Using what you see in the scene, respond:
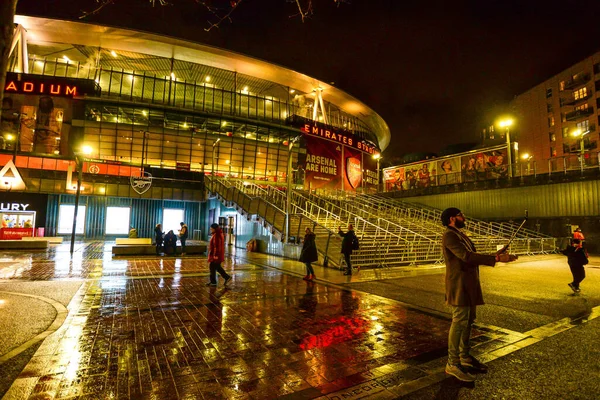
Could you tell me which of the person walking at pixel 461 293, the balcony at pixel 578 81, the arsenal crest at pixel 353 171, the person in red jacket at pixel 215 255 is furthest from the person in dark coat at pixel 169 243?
the balcony at pixel 578 81

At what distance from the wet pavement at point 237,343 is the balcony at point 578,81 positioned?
203ft

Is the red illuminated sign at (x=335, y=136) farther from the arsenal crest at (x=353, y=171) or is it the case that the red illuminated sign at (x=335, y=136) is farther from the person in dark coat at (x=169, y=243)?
the person in dark coat at (x=169, y=243)

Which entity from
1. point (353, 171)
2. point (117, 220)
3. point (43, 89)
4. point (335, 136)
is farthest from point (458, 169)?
point (43, 89)

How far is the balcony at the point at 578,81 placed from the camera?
48213 mm

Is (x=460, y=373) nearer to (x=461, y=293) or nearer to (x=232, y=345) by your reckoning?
(x=461, y=293)

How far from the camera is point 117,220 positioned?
26.1m

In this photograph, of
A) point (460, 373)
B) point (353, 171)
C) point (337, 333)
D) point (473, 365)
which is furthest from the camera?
point (353, 171)

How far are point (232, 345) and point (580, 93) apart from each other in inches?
2616

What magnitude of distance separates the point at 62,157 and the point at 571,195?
38832mm

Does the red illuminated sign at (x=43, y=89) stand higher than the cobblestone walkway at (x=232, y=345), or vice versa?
the red illuminated sign at (x=43, y=89)

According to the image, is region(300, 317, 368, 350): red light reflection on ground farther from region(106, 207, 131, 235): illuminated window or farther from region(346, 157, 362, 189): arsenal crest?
region(346, 157, 362, 189): arsenal crest

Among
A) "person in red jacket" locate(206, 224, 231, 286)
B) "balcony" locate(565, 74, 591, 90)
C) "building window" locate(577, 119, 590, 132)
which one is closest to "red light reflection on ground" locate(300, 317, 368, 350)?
"person in red jacket" locate(206, 224, 231, 286)

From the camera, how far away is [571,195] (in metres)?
21.1

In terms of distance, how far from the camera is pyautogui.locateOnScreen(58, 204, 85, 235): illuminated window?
2491 cm
